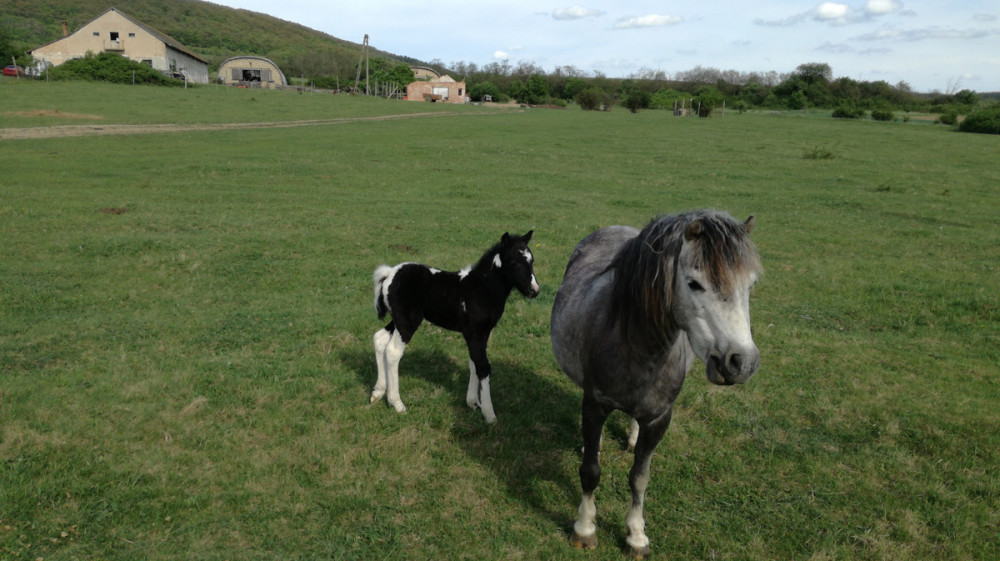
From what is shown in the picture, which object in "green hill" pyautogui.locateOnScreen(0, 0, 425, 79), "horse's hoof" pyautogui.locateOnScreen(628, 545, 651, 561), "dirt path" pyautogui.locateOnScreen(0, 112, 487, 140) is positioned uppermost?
"green hill" pyautogui.locateOnScreen(0, 0, 425, 79)

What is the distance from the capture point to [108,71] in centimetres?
5634

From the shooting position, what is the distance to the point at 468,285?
6.02 m

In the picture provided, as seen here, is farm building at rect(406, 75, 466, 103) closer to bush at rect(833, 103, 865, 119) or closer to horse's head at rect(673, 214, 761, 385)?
bush at rect(833, 103, 865, 119)

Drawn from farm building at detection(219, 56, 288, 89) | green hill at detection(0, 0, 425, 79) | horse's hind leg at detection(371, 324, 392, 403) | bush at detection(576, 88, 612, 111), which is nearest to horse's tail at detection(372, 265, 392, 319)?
horse's hind leg at detection(371, 324, 392, 403)

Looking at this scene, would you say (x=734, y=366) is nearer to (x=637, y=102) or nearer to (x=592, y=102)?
(x=592, y=102)

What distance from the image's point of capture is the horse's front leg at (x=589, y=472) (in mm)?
4113

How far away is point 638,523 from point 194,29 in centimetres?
19924

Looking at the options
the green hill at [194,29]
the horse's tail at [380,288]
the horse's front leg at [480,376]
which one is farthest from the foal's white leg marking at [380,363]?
the green hill at [194,29]

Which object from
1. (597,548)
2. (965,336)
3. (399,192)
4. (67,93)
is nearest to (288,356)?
(597,548)

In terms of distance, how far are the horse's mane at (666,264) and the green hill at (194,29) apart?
11986 cm

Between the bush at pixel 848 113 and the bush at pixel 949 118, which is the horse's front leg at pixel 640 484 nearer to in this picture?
the bush at pixel 949 118

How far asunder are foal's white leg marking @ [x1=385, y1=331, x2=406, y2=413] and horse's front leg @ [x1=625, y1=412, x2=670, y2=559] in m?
2.65

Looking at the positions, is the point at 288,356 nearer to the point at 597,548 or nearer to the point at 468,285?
the point at 468,285

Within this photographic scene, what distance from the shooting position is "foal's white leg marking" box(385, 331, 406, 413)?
5.96 metres
